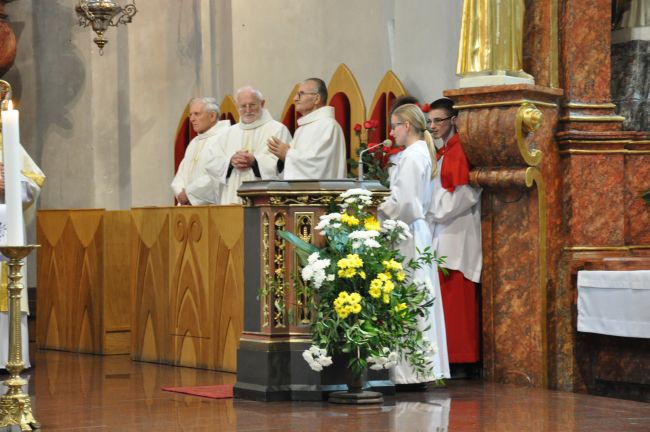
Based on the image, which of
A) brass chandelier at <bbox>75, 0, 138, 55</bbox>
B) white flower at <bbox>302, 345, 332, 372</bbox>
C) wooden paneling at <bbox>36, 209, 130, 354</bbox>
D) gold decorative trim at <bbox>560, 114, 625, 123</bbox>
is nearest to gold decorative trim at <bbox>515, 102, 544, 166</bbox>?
gold decorative trim at <bbox>560, 114, 625, 123</bbox>

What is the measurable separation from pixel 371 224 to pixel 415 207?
0.66m

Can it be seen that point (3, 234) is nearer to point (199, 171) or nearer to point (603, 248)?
point (199, 171)

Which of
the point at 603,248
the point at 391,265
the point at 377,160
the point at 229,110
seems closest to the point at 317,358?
the point at 391,265

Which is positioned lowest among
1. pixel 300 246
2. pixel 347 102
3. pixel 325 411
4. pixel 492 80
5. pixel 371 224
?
pixel 325 411

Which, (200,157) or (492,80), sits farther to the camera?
(200,157)

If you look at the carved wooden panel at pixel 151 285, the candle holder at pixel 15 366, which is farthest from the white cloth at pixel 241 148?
the candle holder at pixel 15 366

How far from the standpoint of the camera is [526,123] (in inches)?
314

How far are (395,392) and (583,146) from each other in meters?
2.14

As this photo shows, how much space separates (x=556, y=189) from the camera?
835 centimetres

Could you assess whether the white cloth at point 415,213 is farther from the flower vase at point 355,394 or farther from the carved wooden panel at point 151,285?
the carved wooden panel at point 151,285

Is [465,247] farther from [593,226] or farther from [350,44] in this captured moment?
[350,44]

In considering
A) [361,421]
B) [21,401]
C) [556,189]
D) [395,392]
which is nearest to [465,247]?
[556,189]

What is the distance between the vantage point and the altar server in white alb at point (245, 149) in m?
10.4

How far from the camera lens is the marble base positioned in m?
8.16
